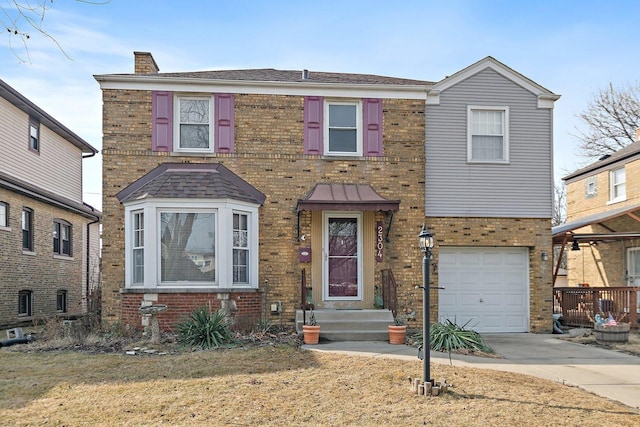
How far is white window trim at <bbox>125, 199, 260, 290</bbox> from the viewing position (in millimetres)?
12789

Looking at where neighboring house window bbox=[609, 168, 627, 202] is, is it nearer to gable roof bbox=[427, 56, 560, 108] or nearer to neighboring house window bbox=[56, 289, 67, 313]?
gable roof bbox=[427, 56, 560, 108]

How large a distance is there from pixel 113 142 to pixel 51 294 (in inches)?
367

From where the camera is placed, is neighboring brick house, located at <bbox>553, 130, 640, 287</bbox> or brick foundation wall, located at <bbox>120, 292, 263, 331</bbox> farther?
neighboring brick house, located at <bbox>553, 130, 640, 287</bbox>

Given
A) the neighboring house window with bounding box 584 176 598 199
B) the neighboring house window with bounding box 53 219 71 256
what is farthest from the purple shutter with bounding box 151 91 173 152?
the neighboring house window with bounding box 584 176 598 199

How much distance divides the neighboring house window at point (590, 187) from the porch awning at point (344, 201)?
12239mm

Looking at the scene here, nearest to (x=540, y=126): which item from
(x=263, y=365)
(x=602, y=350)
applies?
(x=602, y=350)

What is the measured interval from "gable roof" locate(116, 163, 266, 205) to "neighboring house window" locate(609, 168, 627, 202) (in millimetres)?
13595

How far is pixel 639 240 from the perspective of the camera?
753 inches

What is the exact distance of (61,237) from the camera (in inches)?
862

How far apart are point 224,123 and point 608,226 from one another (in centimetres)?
1369

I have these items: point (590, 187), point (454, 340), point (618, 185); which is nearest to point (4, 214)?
point (454, 340)

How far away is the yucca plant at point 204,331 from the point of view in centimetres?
1119

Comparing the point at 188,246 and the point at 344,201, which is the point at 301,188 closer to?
the point at 344,201

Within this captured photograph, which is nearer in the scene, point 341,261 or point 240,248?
point 240,248
